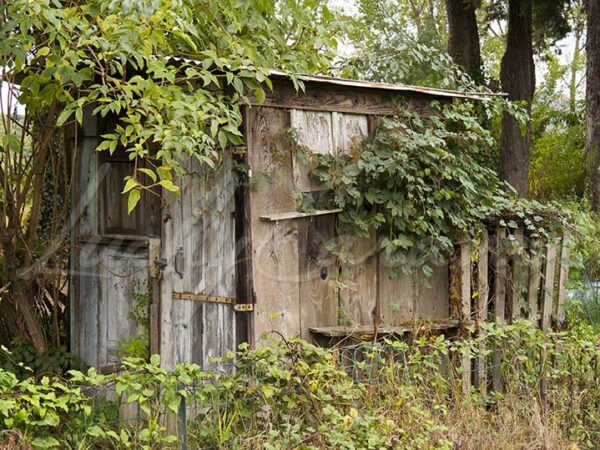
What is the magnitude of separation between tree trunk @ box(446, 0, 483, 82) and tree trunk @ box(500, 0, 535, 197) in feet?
4.20

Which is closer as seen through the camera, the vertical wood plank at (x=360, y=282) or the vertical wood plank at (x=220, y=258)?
the vertical wood plank at (x=220, y=258)

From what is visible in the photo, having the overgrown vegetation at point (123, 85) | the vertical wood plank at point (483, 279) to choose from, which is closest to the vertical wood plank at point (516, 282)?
the vertical wood plank at point (483, 279)

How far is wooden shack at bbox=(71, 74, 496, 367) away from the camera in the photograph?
612 centimetres

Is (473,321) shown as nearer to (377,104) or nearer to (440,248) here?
(440,248)

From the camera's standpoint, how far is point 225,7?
20.4 feet

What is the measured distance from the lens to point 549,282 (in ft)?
23.8

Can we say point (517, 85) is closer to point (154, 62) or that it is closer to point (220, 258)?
point (220, 258)

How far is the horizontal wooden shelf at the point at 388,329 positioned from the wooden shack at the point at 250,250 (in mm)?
43

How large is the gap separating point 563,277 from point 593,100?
10134 millimetres

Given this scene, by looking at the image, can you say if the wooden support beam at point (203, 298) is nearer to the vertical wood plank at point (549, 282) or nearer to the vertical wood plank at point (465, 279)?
the vertical wood plank at point (465, 279)

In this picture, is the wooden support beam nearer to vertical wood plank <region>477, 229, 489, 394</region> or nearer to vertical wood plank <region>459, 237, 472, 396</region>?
vertical wood plank <region>459, 237, 472, 396</region>

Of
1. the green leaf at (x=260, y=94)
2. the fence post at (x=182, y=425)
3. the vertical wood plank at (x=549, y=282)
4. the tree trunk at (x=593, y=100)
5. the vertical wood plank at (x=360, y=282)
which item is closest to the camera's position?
the fence post at (x=182, y=425)

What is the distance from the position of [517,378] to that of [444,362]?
1.00m

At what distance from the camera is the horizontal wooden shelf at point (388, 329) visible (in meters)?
6.38
